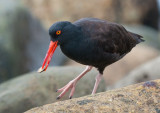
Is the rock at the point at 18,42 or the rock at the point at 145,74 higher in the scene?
the rock at the point at 18,42

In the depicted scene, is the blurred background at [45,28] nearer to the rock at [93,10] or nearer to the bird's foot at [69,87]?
the rock at [93,10]

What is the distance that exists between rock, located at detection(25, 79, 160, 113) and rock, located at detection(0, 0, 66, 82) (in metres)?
4.98

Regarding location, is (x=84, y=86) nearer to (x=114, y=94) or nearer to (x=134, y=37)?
(x=134, y=37)

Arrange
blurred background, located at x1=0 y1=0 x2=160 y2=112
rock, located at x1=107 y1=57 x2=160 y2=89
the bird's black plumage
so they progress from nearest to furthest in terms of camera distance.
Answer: the bird's black plumage
rock, located at x1=107 y1=57 x2=160 y2=89
blurred background, located at x1=0 y1=0 x2=160 y2=112

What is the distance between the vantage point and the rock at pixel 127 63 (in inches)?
373

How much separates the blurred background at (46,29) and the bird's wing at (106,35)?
2565 millimetres

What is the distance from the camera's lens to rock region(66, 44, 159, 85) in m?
9.47

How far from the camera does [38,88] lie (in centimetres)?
540

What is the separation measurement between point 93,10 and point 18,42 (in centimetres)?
614

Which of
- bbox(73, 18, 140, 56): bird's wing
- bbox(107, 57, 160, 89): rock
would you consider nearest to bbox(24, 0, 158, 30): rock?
bbox(107, 57, 160, 89): rock

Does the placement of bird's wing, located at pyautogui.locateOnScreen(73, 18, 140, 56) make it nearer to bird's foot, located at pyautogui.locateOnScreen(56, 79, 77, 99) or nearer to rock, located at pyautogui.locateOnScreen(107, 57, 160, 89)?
bird's foot, located at pyautogui.locateOnScreen(56, 79, 77, 99)

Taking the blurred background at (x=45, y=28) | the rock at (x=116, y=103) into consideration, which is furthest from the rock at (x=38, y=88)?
the blurred background at (x=45, y=28)

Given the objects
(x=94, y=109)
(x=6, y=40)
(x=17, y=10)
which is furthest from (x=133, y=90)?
(x=17, y=10)

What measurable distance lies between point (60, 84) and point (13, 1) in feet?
14.8
